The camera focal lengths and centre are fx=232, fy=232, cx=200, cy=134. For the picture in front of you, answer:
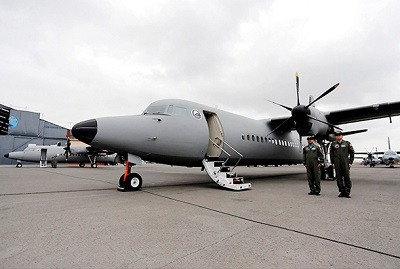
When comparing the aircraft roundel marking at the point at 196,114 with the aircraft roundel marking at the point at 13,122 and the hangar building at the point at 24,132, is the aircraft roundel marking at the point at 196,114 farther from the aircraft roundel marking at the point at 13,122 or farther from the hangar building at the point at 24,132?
the aircraft roundel marking at the point at 13,122

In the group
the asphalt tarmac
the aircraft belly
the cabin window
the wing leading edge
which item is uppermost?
the wing leading edge

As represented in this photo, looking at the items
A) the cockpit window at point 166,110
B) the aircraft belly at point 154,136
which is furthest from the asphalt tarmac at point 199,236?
the cockpit window at point 166,110

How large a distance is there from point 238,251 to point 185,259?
617mm

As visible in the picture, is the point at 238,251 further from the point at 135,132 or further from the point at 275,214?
the point at 135,132

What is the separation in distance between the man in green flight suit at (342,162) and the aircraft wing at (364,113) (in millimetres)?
6002

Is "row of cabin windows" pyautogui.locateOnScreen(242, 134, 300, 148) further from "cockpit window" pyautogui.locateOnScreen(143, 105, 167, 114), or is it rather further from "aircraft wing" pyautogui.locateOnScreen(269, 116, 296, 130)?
"cockpit window" pyautogui.locateOnScreen(143, 105, 167, 114)

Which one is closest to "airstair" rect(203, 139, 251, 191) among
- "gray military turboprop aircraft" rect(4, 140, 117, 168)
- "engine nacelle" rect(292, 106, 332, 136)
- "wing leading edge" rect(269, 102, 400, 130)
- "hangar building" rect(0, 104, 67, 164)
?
"engine nacelle" rect(292, 106, 332, 136)

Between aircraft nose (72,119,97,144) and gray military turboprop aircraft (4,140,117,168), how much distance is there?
73.8 ft

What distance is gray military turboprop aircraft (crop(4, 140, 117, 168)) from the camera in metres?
27.3

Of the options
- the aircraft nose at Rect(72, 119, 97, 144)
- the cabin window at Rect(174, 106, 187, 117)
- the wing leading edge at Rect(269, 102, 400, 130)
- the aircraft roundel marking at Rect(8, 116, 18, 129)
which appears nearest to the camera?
the aircraft nose at Rect(72, 119, 97, 144)

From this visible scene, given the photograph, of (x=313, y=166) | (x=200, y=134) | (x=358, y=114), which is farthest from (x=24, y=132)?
(x=358, y=114)

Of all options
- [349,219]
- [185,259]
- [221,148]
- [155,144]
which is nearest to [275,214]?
[349,219]

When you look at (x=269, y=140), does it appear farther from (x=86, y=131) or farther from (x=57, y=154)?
(x=57, y=154)

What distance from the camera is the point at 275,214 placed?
4371mm
